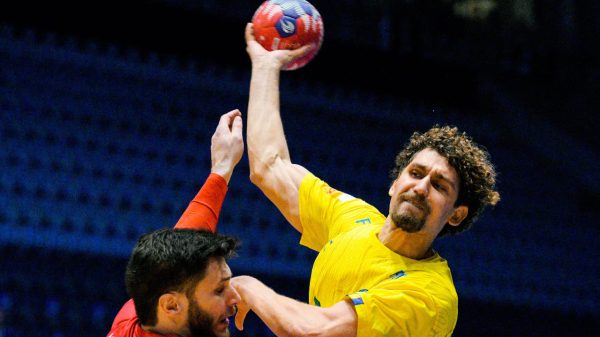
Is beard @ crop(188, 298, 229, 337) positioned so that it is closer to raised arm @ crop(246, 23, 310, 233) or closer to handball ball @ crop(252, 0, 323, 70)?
raised arm @ crop(246, 23, 310, 233)

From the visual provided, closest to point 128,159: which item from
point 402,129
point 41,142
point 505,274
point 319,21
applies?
point 41,142

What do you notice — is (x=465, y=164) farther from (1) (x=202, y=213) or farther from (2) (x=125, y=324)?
(2) (x=125, y=324)

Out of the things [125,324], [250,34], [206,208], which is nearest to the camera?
[125,324]

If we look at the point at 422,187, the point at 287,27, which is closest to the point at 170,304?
the point at 422,187

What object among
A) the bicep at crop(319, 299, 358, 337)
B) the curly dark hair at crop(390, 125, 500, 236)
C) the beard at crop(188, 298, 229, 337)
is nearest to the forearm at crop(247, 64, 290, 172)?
the curly dark hair at crop(390, 125, 500, 236)

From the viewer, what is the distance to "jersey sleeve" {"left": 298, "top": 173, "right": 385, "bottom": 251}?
3615mm

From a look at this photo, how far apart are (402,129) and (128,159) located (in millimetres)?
3888

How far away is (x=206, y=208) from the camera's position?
10.5 ft

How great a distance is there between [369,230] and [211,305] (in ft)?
3.26

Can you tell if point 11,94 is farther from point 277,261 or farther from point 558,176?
point 558,176

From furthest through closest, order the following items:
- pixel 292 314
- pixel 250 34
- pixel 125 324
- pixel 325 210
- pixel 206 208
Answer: pixel 250 34
pixel 325 210
pixel 206 208
pixel 292 314
pixel 125 324

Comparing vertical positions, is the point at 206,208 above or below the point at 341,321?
above

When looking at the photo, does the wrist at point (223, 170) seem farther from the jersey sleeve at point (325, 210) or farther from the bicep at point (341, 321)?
the bicep at point (341, 321)

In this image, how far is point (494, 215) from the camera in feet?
36.3
